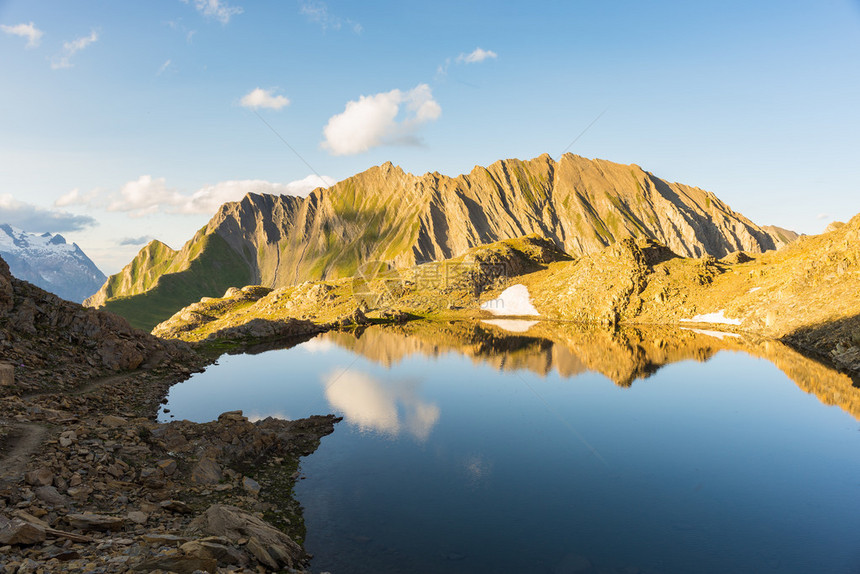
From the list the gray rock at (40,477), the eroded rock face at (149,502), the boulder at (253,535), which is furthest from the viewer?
the gray rock at (40,477)

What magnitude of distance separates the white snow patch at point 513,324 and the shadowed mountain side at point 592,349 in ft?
10.1

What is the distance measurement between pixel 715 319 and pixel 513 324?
5747 cm

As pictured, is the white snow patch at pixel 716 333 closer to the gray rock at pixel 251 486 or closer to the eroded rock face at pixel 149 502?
the eroded rock face at pixel 149 502

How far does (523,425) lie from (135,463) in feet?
123

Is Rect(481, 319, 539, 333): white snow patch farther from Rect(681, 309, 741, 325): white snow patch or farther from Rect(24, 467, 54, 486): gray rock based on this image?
Rect(24, 467, 54, 486): gray rock

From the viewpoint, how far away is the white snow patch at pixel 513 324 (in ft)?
440

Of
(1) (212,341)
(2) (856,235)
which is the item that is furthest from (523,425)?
(2) (856,235)

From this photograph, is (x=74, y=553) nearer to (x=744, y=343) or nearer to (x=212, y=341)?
(x=212, y=341)

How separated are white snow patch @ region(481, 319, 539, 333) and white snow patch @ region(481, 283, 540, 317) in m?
7.57

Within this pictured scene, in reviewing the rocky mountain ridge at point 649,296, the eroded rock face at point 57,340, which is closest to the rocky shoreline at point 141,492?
the eroded rock face at point 57,340

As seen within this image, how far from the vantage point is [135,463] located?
105ft

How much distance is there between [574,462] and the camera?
3966cm

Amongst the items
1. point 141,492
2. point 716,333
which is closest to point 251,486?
point 141,492

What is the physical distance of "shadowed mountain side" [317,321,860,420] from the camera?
69688 mm
